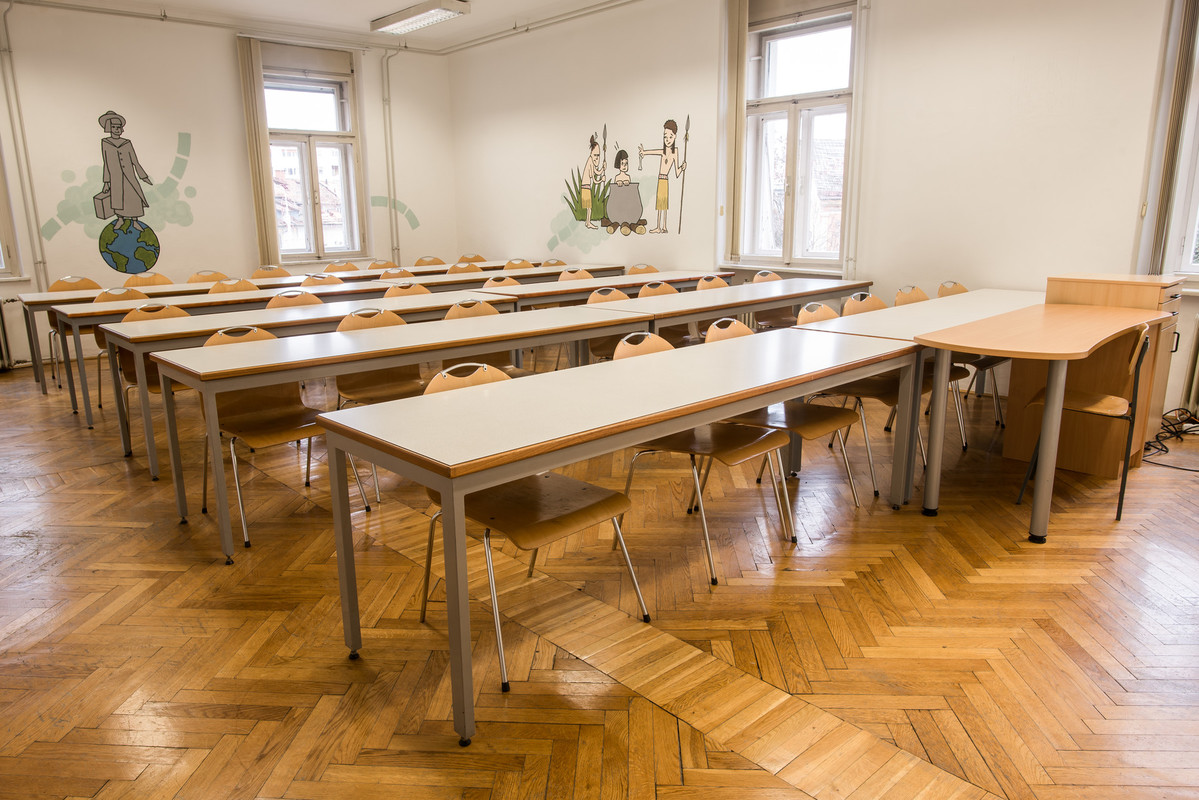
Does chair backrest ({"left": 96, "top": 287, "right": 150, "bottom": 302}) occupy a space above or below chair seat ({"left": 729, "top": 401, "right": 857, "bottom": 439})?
above

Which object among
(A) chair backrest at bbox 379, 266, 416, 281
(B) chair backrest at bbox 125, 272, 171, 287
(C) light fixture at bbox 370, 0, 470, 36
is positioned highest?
(C) light fixture at bbox 370, 0, 470, 36

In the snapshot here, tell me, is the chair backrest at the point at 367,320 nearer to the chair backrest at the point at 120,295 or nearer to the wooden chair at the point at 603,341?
the wooden chair at the point at 603,341

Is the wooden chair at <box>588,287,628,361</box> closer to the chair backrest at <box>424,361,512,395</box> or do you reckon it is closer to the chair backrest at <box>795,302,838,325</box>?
the chair backrest at <box>795,302,838,325</box>

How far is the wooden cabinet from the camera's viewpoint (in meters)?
3.75

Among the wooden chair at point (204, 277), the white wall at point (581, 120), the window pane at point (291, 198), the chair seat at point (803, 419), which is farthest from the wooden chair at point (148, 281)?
the chair seat at point (803, 419)

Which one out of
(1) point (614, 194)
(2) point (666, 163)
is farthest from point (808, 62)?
(1) point (614, 194)

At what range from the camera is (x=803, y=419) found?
325 cm

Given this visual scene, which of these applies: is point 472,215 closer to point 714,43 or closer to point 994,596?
point 714,43

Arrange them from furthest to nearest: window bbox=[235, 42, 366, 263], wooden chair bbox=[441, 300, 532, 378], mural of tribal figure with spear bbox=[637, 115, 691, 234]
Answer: window bbox=[235, 42, 366, 263], mural of tribal figure with spear bbox=[637, 115, 691, 234], wooden chair bbox=[441, 300, 532, 378]

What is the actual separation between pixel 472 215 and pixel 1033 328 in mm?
7534

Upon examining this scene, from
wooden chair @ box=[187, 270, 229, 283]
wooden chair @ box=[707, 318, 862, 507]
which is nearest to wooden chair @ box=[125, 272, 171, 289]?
wooden chair @ box=[187, 270, 229, 283]

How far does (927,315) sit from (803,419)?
1.27 meters

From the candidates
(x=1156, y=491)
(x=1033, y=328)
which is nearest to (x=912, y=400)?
(x=1033, y=328)

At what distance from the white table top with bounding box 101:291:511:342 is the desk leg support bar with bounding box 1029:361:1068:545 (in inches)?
128
